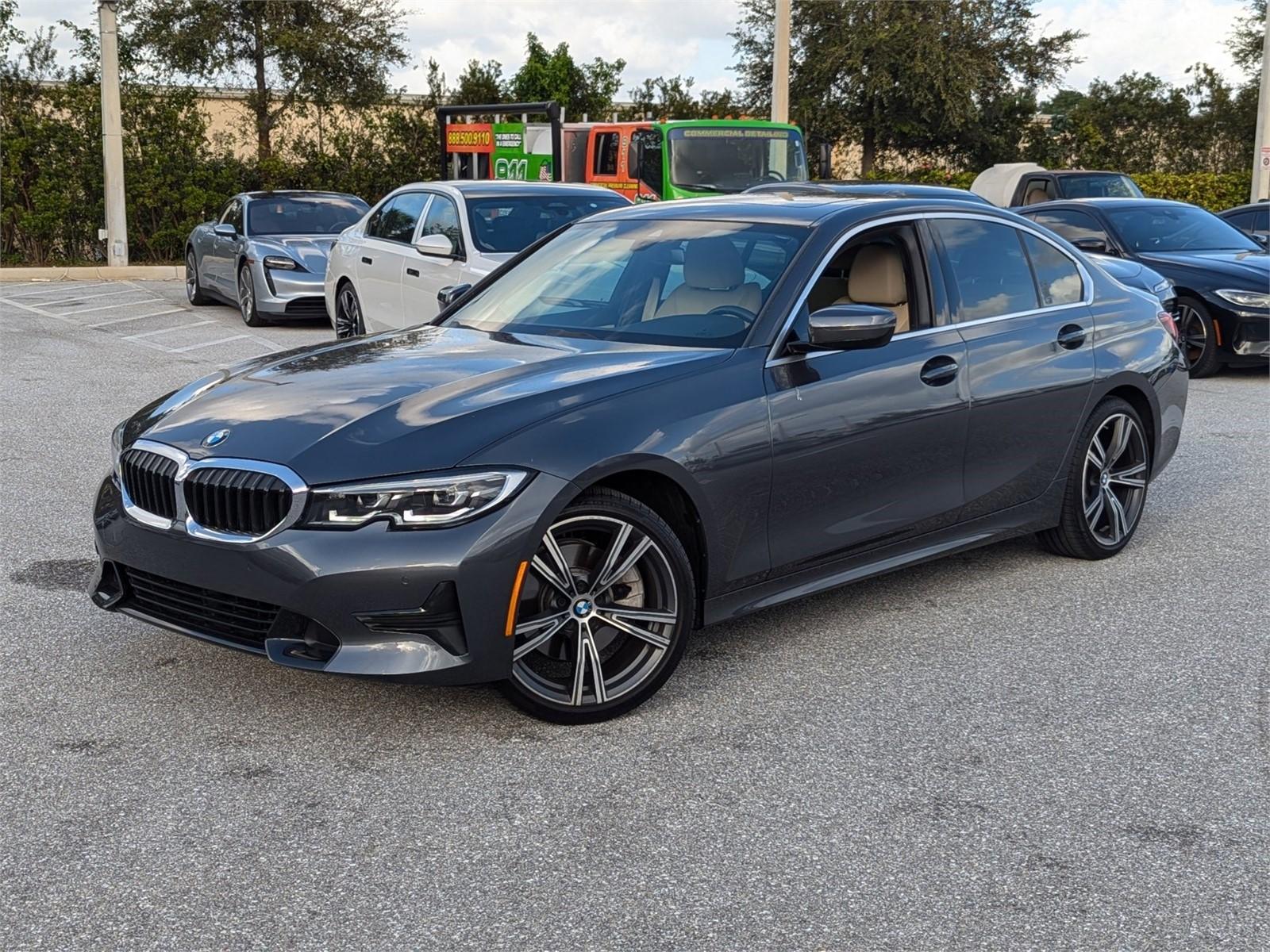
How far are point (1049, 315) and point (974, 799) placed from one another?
110 inches

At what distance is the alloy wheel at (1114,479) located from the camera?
251 inches

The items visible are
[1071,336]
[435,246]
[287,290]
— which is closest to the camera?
[1071,336]

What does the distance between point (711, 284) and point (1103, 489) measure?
2202mm

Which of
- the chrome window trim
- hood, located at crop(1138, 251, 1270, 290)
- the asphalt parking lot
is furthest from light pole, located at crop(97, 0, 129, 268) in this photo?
the chrome window trim

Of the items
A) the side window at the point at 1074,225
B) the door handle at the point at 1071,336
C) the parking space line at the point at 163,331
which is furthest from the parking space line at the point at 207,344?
the door handle at the point at 1071,336

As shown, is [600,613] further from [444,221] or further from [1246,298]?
[1246,298]

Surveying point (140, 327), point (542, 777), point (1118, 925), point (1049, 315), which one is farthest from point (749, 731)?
point (140, 327)

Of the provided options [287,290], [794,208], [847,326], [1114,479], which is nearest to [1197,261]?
[1114,479]

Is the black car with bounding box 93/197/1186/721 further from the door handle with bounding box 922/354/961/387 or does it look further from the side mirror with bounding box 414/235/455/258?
the side mirror with bounding box 414/235/455/258

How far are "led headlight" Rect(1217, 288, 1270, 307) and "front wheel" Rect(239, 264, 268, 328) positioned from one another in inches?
380

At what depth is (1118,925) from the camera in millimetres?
3260

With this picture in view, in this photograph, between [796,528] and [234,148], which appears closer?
[796,528]

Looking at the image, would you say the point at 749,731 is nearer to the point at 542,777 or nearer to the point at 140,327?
the point at 542,777

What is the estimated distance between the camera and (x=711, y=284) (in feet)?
17.3
